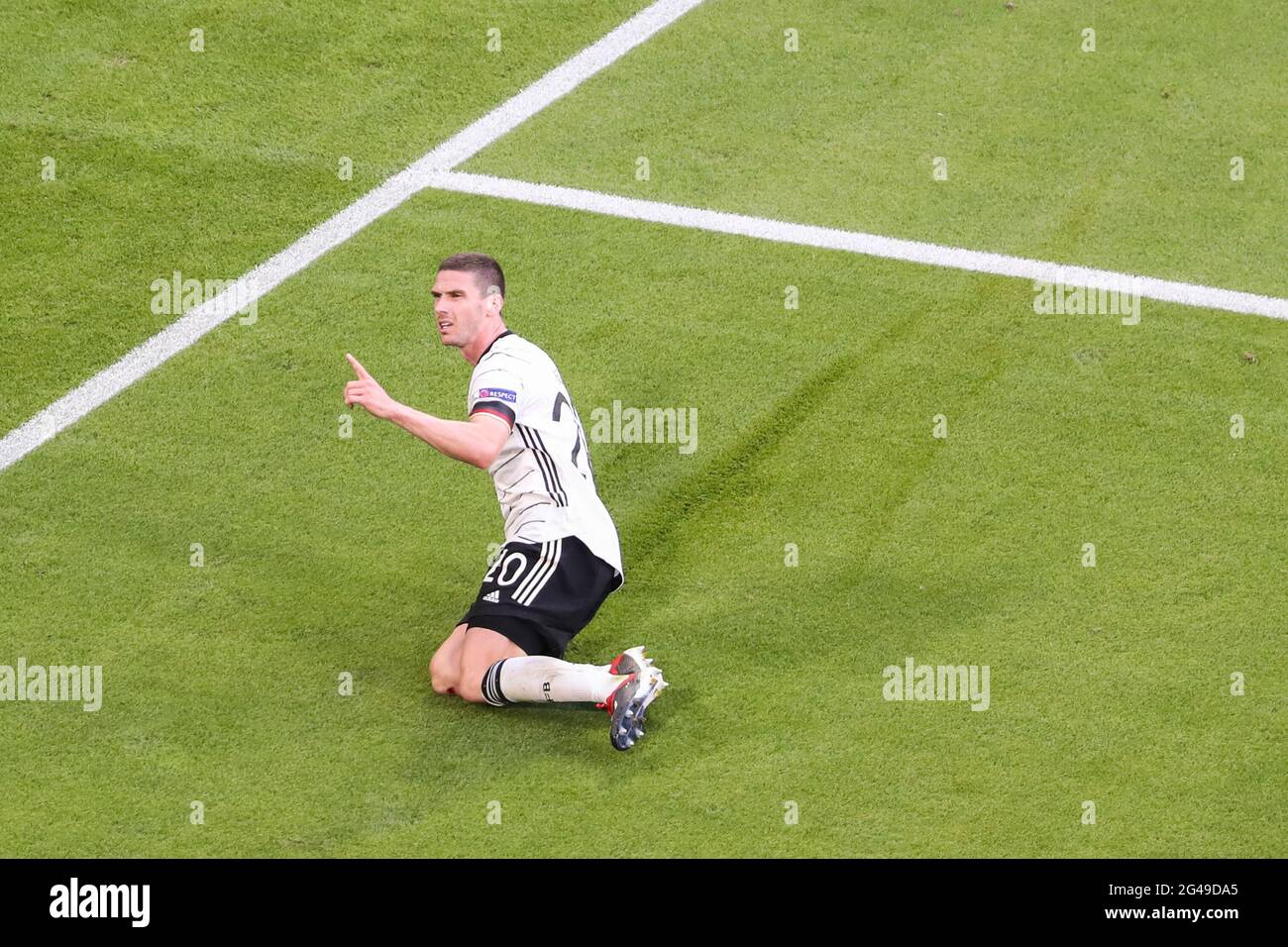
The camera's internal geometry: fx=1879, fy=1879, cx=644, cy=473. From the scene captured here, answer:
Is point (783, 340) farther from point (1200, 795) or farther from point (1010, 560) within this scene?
point (1200, 795)

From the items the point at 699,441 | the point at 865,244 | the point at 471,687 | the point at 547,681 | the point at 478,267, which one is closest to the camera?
the point at 547,681

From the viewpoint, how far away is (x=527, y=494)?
26.2ft

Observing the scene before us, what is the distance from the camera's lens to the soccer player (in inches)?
301

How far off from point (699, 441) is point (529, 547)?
1.81m

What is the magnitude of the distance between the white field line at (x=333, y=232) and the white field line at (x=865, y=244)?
30 centimetres

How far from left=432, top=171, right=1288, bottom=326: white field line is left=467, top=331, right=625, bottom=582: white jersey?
3.26 metres

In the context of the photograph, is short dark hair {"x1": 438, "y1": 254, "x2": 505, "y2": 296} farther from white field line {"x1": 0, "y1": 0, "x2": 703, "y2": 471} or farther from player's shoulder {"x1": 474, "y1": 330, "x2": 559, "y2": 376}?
white field line {"x1": 0, "y1": 0, "x2": 703, "y2": 471}

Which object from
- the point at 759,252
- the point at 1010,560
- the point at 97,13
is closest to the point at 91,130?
the point at 97,13

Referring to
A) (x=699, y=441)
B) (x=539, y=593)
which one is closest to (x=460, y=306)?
(x=539, y=593)

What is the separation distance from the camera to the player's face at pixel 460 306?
26.2 feet

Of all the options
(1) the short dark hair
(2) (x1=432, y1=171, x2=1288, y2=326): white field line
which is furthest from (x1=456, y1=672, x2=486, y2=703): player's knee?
(2) (x1=432, y1=171, x2=1288, y2=326): white field line

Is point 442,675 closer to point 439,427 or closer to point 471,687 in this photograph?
point 471,687

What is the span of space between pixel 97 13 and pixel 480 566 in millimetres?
5999

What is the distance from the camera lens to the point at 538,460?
7.93m
